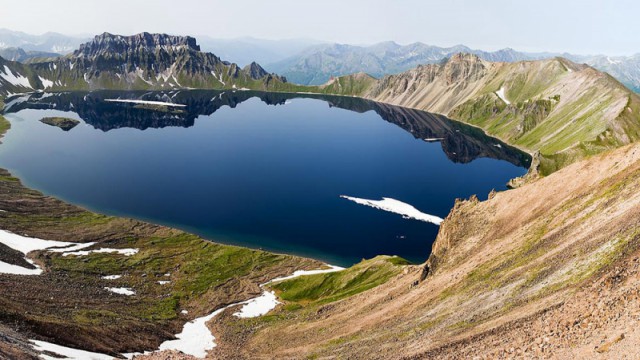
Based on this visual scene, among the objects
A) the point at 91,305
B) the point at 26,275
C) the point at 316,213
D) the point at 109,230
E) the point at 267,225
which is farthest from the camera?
the point at 316,213

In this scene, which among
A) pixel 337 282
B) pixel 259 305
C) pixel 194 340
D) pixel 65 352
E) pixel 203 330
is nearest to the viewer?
pixel 65 352

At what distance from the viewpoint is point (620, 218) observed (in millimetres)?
43719

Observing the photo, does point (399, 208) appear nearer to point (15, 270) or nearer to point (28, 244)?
point (28, 244)

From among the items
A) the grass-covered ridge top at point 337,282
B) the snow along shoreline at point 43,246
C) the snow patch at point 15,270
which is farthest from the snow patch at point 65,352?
the snow along shoreline at point 43,246

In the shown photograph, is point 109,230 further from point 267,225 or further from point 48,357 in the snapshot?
point 48,357

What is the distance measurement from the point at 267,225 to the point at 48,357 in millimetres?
95159

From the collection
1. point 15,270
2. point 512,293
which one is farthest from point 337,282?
point 15,270

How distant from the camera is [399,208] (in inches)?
6166

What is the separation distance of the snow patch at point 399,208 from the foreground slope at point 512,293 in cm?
7194

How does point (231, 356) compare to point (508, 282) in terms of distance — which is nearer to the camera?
point (508, 282)

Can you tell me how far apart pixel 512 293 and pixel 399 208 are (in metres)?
113

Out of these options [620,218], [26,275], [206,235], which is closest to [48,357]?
[26,275]

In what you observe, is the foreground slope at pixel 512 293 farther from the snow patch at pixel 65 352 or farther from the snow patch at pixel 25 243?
the snow patch at pixel 25 243

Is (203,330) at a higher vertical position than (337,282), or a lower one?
lower
